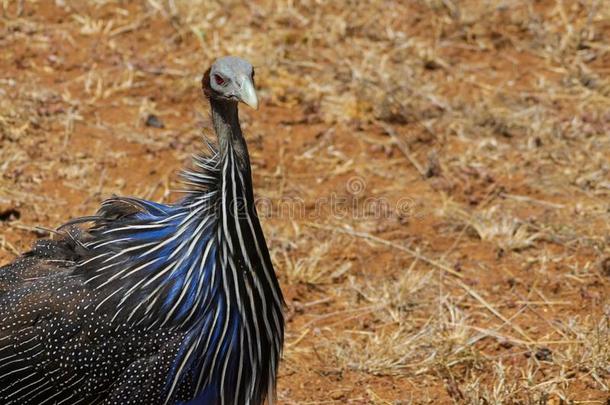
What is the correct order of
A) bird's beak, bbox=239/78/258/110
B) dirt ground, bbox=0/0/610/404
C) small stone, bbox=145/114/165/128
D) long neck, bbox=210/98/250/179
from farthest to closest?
small stone, bbox=145/114/165/128 → dirt ground, bbox=0/0/610/404 → long neck, bbox=210/98/250/179 → bird's beak, bbox=239/78/258/110

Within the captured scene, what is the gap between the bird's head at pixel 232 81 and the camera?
3.32 m

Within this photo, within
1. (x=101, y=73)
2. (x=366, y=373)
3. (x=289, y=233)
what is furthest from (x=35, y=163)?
(x=366, y=373)

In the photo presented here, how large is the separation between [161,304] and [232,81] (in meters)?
0.81

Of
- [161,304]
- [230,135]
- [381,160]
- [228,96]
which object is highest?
[228,96]

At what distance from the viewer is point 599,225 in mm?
5406

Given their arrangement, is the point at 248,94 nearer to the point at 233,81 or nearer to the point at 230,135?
the point at 233,81

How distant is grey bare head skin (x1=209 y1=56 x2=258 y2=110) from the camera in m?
3.32

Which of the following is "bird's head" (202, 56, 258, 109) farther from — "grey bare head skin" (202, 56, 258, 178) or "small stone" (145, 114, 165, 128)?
"small stone" (145, 114, 165, 128)

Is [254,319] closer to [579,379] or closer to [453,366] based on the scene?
[453,366]

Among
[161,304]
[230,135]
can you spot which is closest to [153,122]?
[230,135]

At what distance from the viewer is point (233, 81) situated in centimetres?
336

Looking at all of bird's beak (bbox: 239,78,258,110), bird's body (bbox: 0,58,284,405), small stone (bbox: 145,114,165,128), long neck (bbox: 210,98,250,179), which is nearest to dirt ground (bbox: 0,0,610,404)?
small stone (bbox: 145,114,165,128)

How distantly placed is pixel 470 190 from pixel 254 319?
100 inches

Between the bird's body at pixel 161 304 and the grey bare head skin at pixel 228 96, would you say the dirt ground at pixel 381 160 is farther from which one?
the grey bare head skin at pixel 228 96
